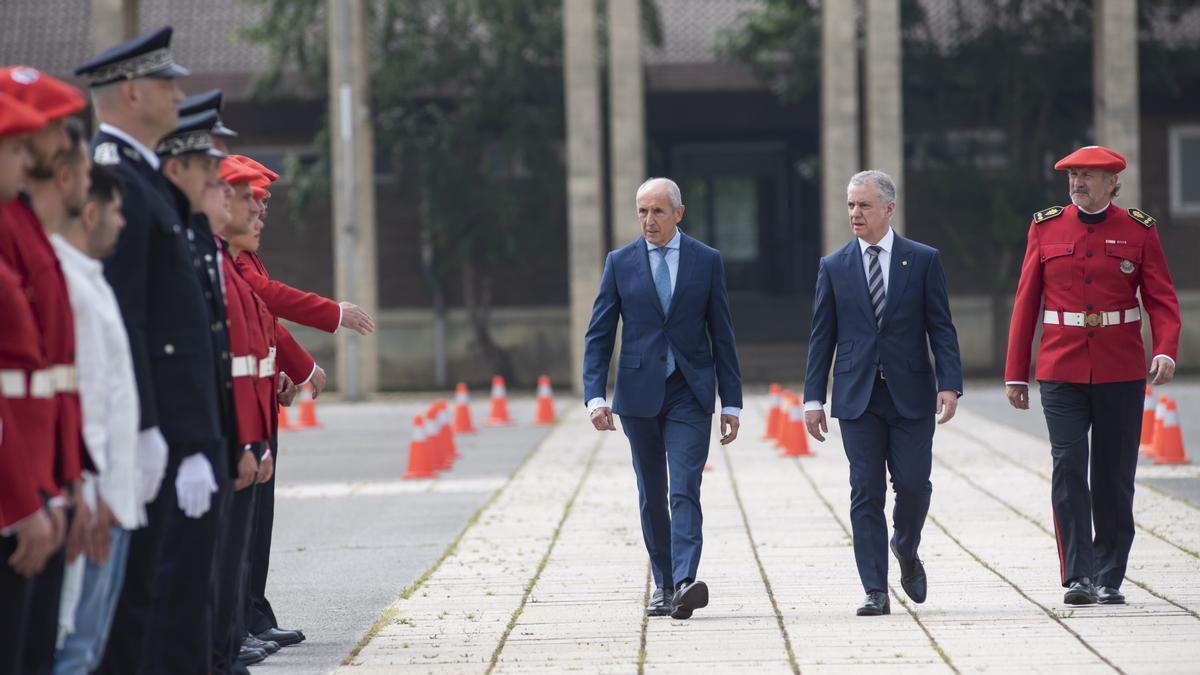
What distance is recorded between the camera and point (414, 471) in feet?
51.8

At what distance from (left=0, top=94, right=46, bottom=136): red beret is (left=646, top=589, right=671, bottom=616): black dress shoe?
434 cm

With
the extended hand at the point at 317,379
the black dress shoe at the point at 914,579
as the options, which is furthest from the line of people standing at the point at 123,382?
the black dress shoe at the point at 914,579

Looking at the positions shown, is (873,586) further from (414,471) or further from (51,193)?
(414,471)

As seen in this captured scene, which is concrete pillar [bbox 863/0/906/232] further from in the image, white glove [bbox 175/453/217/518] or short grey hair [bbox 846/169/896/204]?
white glove [bbox 175/453/217/518]

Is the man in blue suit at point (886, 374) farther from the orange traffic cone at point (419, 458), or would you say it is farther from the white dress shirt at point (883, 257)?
the orange traffic cone at point (419, 458)

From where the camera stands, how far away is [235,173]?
7340 mm

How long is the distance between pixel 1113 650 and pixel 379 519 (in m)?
6.92

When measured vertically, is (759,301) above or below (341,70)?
below

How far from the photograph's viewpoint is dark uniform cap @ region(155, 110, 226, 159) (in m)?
5.95

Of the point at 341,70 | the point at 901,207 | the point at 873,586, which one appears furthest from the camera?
the point at 901,207

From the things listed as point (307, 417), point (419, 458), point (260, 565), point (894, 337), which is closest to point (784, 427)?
point (419, 458)

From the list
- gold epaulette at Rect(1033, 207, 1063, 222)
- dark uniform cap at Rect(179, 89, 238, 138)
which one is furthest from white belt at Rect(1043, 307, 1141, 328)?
dark uniform cap at Rect(179, 89, 238, 138)

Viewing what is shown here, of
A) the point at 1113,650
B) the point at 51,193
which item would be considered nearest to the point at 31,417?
the point at 51,193

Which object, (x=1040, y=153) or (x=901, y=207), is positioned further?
(x=1040, y=153)
